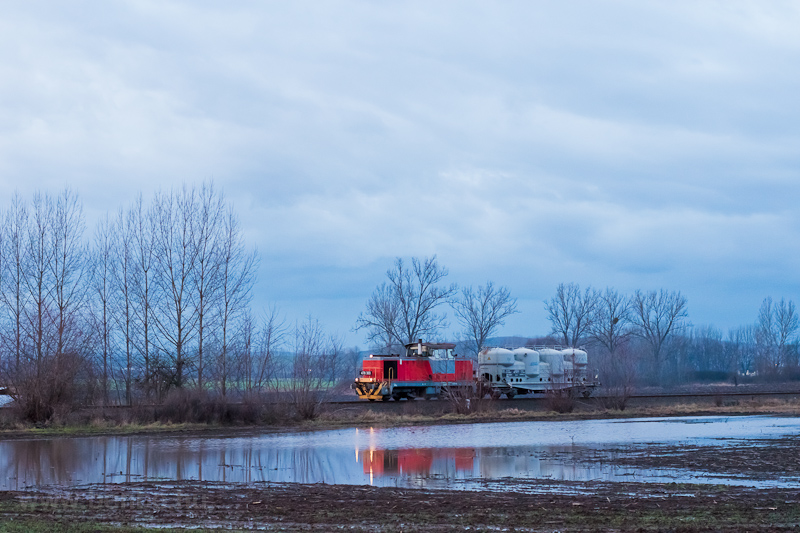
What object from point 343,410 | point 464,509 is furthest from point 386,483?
point 343,410

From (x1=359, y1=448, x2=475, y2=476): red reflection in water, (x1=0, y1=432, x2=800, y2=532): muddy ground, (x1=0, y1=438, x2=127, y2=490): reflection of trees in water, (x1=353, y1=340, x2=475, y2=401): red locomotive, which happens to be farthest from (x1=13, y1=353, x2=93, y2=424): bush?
(x1=353, y1=340, x2=475, y2=401): red locomotive

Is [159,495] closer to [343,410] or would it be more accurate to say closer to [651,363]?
[343,410]

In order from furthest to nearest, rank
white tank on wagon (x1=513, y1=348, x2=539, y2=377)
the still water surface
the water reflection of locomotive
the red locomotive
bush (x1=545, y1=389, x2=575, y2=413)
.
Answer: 1. white tank on wagon (x1=513, y1=348, x2=539, y2=377)
2. the red locomotive
3. the water reflection of locomotive
4. bush (x1=545, y1=389, x2=575, y2=413)
5. the still water surface

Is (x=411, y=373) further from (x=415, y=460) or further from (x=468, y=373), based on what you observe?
(x=415, y=460)

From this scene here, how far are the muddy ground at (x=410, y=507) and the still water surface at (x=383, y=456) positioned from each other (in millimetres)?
1537

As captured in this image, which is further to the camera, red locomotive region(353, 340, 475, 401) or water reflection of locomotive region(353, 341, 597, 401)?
red locomotive region(353, 340, 475, 401)

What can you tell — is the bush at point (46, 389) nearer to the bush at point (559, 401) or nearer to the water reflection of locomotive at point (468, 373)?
the water reflection of locomotive at point (468, 373)

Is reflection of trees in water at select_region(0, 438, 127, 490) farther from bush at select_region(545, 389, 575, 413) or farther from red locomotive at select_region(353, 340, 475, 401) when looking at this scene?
bush at select_region(545, 389, 575, 413)

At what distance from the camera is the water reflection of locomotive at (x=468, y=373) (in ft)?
165

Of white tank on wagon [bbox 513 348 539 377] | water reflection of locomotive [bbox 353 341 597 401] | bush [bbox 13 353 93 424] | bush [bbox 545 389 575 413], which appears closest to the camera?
bush [bbox 13 353 93 424]

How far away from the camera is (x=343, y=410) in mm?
41844

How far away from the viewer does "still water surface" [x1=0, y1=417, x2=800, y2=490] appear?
20047 mm

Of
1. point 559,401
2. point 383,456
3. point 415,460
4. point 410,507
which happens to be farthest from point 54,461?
point 559,401

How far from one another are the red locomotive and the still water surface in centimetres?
1457
